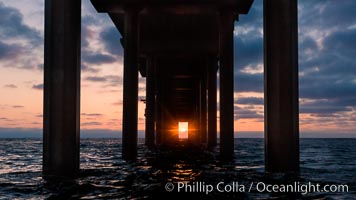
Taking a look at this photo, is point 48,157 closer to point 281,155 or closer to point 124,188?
point 124,188

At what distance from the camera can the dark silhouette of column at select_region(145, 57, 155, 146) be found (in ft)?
121

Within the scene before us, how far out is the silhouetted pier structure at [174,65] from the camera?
12.5m

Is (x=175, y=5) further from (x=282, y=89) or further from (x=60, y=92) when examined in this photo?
(x=60, y=92)

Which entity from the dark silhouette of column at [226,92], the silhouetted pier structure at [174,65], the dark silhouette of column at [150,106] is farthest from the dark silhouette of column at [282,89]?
the dark silhouette of column at [150,106]

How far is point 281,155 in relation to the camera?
13195 mm

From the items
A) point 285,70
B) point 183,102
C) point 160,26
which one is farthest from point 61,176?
point 183,102

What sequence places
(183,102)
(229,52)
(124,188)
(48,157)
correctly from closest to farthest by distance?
(124,188) → (48,157) → (229,52) → (183,102)

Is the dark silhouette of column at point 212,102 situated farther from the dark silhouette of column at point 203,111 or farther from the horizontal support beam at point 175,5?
the horizontal support beam at point 175,5

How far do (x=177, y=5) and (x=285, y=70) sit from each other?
1387 centimetres

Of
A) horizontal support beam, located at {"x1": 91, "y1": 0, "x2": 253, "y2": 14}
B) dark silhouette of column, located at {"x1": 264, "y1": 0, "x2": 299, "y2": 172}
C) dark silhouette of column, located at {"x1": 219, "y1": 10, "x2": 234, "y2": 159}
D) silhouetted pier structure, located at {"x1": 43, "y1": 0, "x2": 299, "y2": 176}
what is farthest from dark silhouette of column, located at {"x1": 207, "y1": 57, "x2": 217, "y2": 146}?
dark silhouette of column, located at {"x1": 264, "y1": 0, "x2": 299, "y2": 172}

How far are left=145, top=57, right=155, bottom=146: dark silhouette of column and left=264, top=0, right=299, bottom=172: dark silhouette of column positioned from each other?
2409cm

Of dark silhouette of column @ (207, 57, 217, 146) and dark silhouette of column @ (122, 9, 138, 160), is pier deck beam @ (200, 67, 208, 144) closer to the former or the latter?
dark silhouette of column @ (207, 57, 217, 146)

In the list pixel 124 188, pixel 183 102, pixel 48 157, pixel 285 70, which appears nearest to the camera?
pixel 124 188

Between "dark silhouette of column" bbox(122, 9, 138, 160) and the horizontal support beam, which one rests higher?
the horizontal support beam
